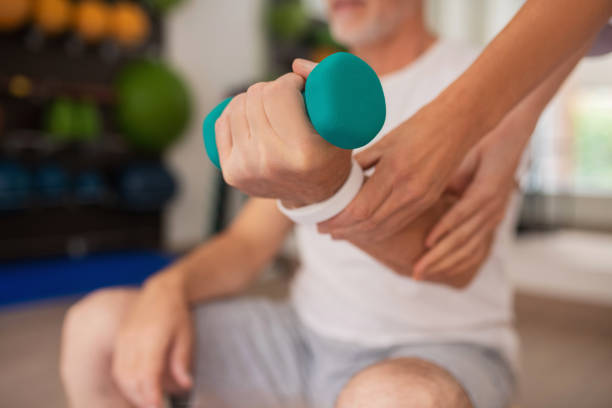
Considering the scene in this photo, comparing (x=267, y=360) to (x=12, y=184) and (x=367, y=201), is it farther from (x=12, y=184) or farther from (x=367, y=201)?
(x=12, y=184)

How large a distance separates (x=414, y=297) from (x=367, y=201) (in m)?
0.28

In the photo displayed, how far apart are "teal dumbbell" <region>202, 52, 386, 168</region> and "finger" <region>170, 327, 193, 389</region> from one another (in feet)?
1.29

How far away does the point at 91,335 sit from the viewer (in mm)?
570

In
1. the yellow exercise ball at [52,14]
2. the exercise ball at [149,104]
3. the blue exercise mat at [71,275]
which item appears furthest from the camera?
the exercise ball at [149,104]

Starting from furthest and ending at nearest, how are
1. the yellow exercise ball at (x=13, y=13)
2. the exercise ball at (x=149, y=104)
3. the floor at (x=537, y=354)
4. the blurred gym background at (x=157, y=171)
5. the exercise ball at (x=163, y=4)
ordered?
the exercise ball at (x=163, y=4) < the exercise ball at (x=149, y=104) < the yellow exercise ball at (x=13, y=13) < the blurred gym background at (x=157, y=171) < the floor at (x=537, y=354)

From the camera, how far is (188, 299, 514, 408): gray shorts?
0.57 m

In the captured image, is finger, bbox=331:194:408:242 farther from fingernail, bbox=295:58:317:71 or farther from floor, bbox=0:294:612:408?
floor, bbox=0:294:612:408

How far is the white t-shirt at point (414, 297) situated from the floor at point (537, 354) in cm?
68

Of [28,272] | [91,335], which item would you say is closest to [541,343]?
[91,335]

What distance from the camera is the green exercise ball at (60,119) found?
2.44 metres

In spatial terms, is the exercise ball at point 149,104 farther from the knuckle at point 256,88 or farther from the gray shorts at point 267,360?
the knuckle at point 256,88

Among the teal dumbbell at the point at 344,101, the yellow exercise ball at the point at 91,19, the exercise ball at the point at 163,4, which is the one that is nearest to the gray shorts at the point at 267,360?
the teal dumbbell at the point at 344,101

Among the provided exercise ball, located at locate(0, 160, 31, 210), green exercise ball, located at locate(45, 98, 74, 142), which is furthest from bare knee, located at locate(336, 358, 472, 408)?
green exercise ball, located at locate(45, 98, 74, 142)

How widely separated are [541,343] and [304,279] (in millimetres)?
1269
